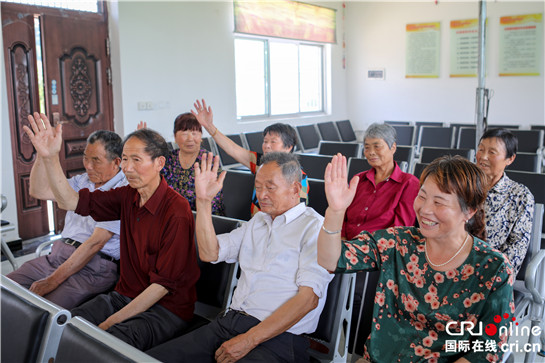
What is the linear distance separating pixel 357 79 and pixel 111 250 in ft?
22.9

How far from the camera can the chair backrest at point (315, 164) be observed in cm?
384

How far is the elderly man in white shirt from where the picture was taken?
1.66 m

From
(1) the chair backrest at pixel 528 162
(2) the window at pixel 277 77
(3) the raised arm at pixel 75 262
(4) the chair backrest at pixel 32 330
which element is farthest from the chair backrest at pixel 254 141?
(4) the chair backrest at pixel 32 330

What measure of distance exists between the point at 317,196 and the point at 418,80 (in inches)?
236

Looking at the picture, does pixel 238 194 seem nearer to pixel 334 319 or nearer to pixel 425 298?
pixel 334 319

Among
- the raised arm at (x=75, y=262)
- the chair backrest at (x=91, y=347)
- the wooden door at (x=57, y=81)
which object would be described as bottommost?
the raised arm at (x=75, y=262)

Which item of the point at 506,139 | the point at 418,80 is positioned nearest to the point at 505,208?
the point at 506,139

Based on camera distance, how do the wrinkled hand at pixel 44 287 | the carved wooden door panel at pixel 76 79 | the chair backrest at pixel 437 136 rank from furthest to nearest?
the chair backrest at pixel 437 136 → the carved wooden door panel at pixel 76 79 → the wrinkled hand at pixel 44 287

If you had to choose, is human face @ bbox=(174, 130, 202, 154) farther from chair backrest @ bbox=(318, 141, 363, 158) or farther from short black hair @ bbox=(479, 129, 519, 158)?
chair backrest @ bbox=(318, 141, 363, 158)

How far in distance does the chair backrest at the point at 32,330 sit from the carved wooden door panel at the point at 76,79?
3678 millimetres

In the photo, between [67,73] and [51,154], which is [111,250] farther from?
[67,73]

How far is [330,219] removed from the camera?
4.67 ft

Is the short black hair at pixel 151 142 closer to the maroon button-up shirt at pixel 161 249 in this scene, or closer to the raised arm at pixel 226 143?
the maroon button-up shirt at pixel 161 249

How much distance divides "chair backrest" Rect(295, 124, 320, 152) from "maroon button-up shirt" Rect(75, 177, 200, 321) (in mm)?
4641
